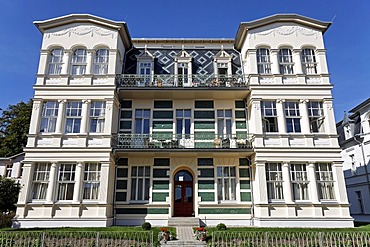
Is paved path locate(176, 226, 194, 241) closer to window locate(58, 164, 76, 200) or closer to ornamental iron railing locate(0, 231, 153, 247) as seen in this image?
ornamental iron railing locate(0, 231, 153, 247)

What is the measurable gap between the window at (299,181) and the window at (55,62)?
Result: 1576cm

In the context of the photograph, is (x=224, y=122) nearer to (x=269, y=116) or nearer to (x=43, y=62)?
(x=269, y=116)

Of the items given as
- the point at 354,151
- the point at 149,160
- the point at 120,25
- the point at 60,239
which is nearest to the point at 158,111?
the point at 149,160

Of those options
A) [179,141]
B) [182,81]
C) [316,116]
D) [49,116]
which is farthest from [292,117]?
[49,116]

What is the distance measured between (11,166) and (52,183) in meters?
14.6

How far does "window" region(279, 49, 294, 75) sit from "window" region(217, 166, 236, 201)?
725cm

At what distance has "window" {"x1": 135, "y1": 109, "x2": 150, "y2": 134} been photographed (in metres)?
17.2

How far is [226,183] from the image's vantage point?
53.3ft

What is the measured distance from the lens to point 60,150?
50.3ft

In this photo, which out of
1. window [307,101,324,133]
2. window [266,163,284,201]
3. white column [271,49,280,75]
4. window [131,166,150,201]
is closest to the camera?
window [266,163,284,201]

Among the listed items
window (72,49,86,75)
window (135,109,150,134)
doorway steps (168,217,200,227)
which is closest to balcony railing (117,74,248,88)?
window (135,109,150,134)

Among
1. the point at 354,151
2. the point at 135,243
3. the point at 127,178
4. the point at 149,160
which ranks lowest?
the point at 135,243

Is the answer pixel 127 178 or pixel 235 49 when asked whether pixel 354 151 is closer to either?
pixel 235 49

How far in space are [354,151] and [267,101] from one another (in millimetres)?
13230
